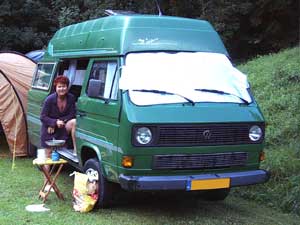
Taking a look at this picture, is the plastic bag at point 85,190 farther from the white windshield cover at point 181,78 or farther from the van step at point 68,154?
the white windshield cover at point 181,78

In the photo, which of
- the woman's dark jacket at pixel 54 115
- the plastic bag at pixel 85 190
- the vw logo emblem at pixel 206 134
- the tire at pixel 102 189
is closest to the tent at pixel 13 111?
the woman's dark jacket at pixel 54 115

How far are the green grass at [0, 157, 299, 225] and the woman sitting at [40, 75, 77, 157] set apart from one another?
83 cm

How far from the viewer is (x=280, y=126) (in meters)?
10.0

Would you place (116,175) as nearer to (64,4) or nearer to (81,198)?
(81,198)

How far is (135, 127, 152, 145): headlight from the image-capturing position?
6000 millimetres

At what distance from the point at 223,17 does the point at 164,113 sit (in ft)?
45.4

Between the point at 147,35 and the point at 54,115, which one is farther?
the point at 54,115

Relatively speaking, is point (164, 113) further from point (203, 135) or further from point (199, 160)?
point (199, 160)

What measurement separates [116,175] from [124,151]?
36 cm

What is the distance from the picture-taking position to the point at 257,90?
12594 millimetres

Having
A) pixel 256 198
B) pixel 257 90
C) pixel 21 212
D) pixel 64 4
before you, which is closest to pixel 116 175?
pixel 21 212

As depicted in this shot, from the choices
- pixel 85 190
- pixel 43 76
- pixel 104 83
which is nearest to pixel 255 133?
pixel 104 83

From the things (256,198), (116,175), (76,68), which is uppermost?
(76,68)

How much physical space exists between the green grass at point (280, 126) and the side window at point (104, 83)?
2893mm
